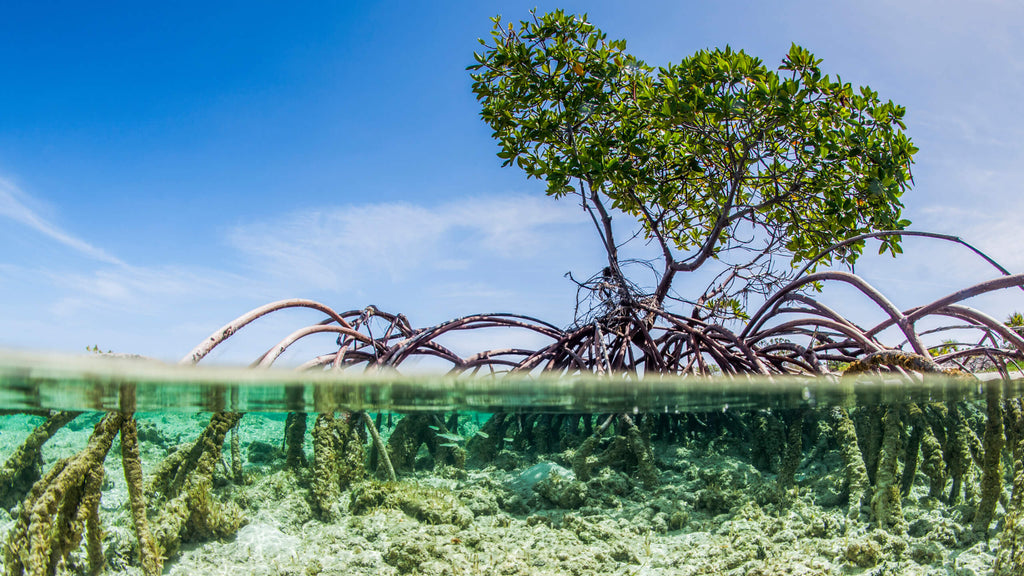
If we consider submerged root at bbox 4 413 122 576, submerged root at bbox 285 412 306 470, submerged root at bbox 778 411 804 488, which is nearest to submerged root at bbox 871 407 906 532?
submerged root at bbox 778 411 804 488

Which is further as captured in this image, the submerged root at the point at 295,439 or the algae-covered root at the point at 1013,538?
the submerged root at the point at 295,439

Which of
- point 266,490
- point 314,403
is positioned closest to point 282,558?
point 266,490

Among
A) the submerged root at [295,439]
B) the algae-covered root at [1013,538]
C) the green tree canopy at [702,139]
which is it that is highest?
Answer: the green tree canopy at [702,139]

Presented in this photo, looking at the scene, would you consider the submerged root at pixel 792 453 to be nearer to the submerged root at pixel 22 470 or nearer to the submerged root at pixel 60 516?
the submerged root at pixel 60 516

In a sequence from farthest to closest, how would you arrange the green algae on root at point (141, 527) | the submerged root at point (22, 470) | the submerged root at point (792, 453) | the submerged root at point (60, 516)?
the submerged root at point (792, 453) < the submerged root at point (22, 470) < the green algae on root at point (141, 527) < the submerged root at point (60, 516)

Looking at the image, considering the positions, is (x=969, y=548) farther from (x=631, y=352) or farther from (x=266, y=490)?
(x=266, y=490)

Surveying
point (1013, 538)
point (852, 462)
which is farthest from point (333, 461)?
point (1013, 538)

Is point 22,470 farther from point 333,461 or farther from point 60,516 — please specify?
point 333,461

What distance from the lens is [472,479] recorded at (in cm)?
274

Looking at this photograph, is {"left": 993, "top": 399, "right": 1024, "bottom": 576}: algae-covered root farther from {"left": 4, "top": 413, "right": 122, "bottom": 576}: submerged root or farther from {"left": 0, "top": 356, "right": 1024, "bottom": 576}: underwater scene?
{"left": 4, "top": 413, "right": 122, "bottom": 576}: submerged root

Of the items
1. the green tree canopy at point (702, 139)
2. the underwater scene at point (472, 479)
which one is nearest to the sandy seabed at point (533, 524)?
the underwater scene at point (472, 479)

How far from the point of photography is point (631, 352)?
4.65 m

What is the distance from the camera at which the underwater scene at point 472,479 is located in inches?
94.4

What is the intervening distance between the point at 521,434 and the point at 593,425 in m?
0.38
